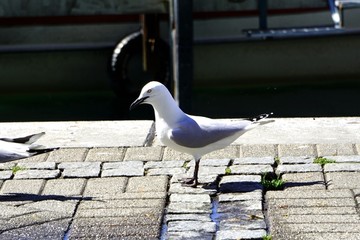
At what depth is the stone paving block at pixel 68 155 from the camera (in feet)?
20.2

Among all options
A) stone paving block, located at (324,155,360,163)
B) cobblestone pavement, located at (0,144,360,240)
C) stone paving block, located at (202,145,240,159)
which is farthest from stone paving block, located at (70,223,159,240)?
stone paving block, located at (324,155,360,163)

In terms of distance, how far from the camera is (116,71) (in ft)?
40.8

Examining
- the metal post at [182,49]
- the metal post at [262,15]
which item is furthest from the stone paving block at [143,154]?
the metal post at [262,15]

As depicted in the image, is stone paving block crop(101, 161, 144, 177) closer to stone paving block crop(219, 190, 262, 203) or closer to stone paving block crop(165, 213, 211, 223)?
stone paving block crop(219, 190, 262, 203)

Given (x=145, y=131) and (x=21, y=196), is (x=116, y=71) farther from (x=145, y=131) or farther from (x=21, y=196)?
(x=21, y=196)

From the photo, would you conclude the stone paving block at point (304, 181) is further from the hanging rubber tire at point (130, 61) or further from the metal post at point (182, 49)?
the hanging rubber tire at point (130, 61)

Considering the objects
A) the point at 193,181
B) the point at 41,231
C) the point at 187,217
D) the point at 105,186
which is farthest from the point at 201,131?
the point at 41,231

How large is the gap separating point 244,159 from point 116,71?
6.56m

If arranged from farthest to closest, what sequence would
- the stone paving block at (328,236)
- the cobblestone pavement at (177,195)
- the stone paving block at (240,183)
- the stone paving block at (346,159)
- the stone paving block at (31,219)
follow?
the stone paving block at (346,159), the stone paving block at (240,183), the stone paving block at (31,219), the cobblestone pavement at (177,195), the stone paving block at (328,236)

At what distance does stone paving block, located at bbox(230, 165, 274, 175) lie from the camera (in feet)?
18.9

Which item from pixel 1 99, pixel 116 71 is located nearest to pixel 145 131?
pixel 116 71

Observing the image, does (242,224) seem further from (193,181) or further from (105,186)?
(105,186)

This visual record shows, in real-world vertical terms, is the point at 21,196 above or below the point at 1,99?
above

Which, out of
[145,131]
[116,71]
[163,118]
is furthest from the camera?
[116,71]
